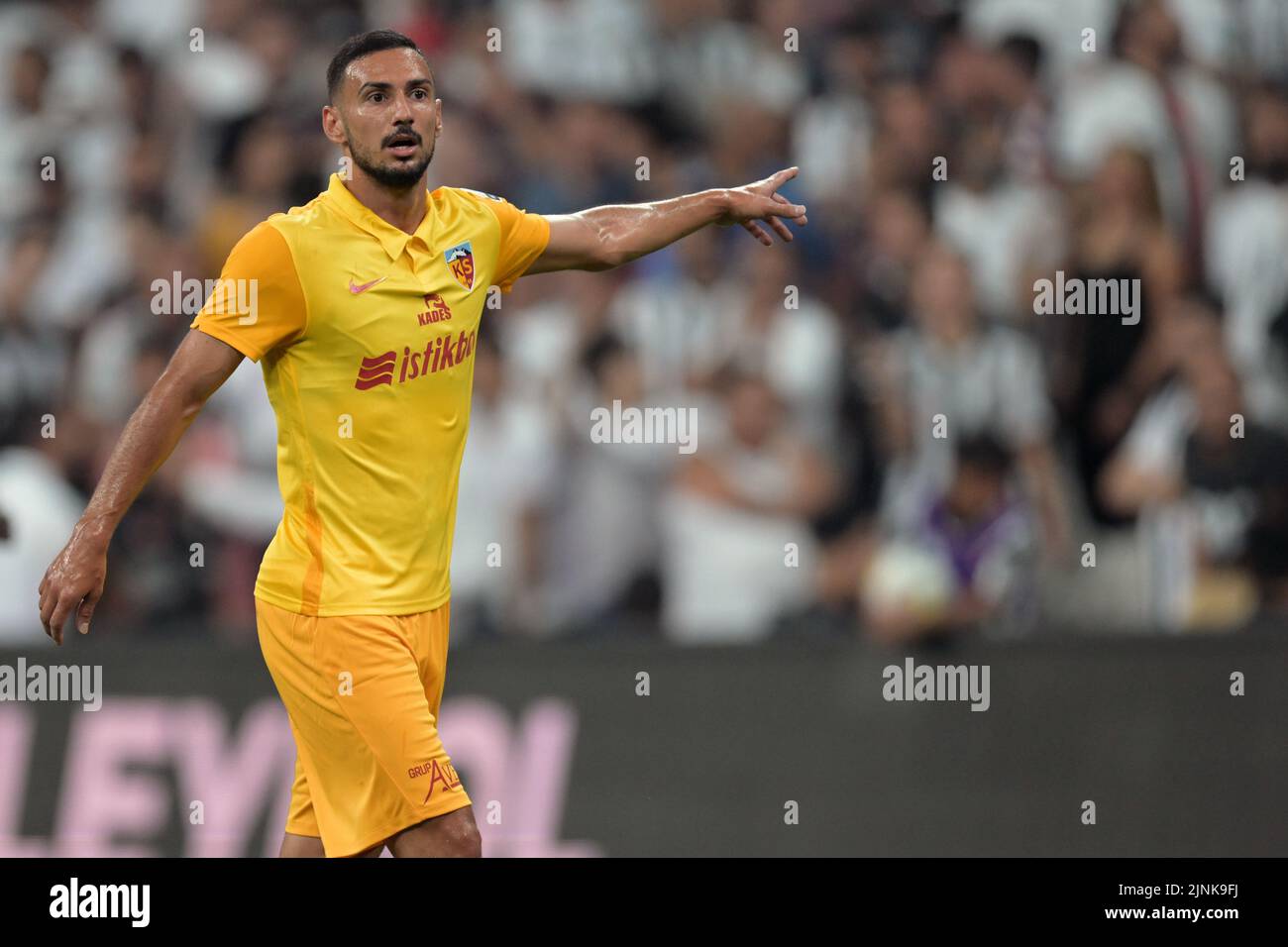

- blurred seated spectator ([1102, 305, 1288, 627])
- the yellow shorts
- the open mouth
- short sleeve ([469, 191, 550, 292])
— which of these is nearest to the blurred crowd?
blurred seated spectator ([1102, 305, 1288, 627])

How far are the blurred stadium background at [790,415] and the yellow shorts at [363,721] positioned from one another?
326 cm

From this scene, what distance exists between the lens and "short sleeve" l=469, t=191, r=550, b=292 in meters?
6.06

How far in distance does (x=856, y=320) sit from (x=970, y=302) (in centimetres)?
57

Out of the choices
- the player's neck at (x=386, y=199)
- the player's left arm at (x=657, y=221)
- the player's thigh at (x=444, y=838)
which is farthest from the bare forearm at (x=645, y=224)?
the player's thigh at (x=444, y=838)

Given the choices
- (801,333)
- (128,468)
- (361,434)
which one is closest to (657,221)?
(361,434)

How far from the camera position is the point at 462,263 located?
19.2 feet

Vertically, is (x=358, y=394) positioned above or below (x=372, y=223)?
below

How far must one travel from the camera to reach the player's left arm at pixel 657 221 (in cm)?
625

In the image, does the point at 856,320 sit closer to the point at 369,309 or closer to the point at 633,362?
the point at 633,362

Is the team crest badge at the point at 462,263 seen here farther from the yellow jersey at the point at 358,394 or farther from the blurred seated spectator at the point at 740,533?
the blurred seated spectator at the point at 740,533

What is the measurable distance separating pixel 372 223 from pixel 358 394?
48 centimetres

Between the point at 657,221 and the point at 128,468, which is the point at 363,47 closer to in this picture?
the point at 657,221

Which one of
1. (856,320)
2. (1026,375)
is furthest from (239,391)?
(1026,375)

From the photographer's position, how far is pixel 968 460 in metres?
9.12
